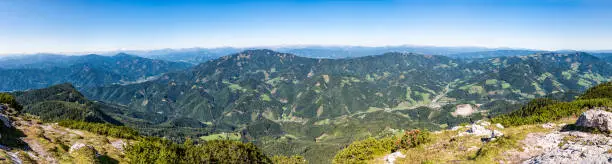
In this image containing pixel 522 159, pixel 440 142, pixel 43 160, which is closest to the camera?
pixel 522 159

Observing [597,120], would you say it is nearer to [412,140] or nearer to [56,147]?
[412,140]

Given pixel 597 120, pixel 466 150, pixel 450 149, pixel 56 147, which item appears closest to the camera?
pixel 597 120

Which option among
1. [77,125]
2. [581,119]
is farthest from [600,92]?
[77,125]

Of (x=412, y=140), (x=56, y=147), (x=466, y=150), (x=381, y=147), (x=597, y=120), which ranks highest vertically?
(x=597, y=120)

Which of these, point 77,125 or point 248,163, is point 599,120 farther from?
point 77,125

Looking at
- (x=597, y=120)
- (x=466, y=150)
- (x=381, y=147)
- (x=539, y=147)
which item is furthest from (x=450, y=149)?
(x=597, y=120)

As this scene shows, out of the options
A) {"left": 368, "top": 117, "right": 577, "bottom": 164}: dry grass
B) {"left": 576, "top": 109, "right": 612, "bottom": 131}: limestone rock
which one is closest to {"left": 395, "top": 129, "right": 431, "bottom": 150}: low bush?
{"left": 368, "top": 117, "right": 577, "bottom": 164}: dry grass

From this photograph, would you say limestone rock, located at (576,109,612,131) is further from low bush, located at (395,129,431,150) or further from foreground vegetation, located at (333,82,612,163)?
low bush, located at (395,129,431,150)

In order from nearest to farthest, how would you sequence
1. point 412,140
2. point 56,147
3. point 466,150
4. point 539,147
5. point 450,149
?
point 539,147, point 466,150, point 450,149, point 56,147, point 412,140

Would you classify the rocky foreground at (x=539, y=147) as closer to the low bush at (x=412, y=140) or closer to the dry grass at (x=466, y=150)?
the dry grass at (x=466, y=150)
